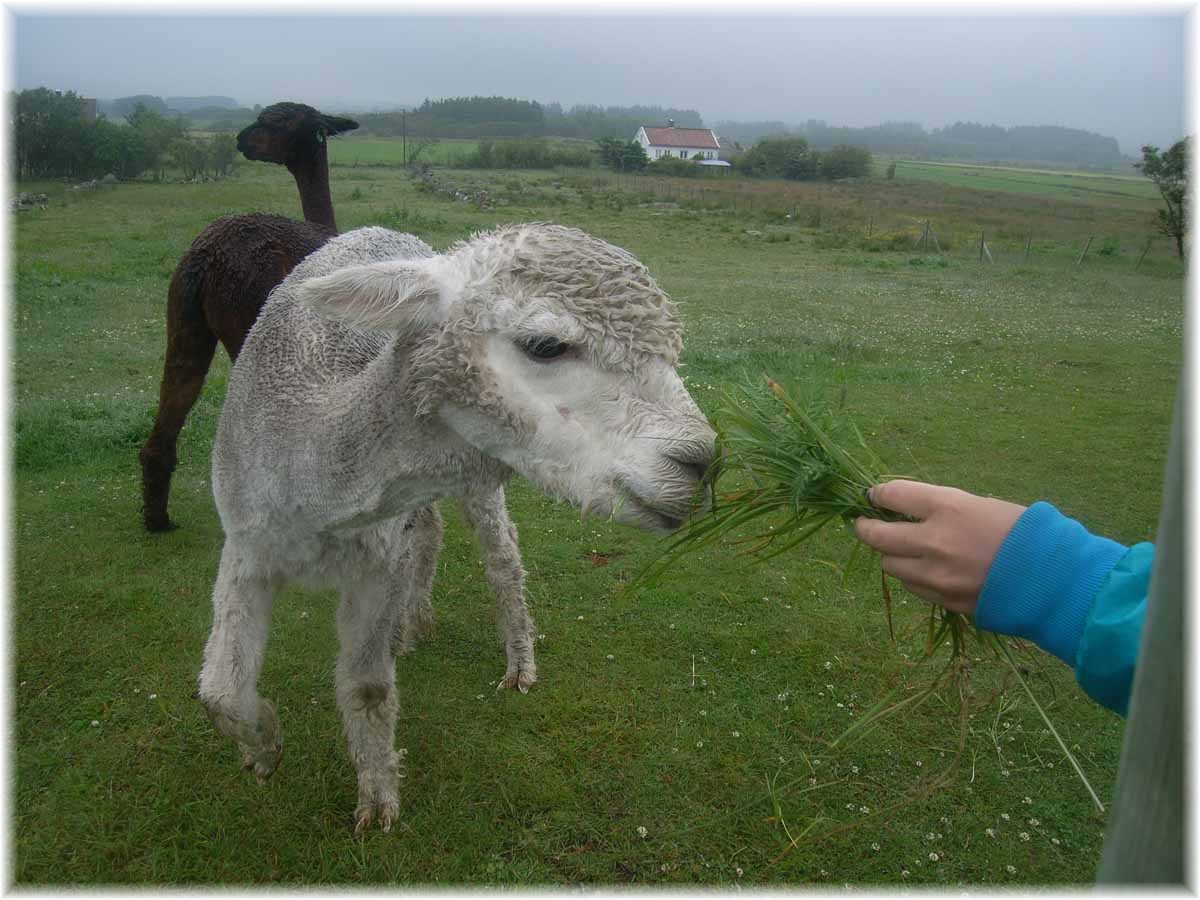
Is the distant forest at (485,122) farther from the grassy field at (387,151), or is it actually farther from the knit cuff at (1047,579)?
the knit cuff at (1047,579)

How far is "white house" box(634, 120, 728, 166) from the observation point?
67.8m

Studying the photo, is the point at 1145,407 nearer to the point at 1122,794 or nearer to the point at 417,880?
the point at 417,880

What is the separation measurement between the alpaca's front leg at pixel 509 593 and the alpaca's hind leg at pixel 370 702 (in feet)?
3.23

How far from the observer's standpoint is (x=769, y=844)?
3.63m

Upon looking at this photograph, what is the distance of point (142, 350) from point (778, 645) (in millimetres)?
9231

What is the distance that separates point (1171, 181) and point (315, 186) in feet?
101

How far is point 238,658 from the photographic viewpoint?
333 cm

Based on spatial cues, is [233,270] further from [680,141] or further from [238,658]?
[680,141]

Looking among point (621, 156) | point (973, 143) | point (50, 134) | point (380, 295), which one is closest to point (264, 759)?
point (380, 295)

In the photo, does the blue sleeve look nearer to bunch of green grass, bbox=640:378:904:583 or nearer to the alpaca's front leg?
bunch of green grass, bbox=640:378:904:583

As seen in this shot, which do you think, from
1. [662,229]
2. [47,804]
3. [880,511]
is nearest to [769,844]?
[880,511]

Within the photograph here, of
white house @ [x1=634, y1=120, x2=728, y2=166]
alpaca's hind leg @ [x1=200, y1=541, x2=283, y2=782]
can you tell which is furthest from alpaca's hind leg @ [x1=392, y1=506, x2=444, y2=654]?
white house @ [x1=634, y1=120, x2=728, y2=166]

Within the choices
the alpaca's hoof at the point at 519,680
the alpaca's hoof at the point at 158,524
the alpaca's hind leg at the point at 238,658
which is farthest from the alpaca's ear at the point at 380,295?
the alpaca's hoof at the point at 158,524

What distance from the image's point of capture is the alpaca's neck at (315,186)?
6.15 meters
